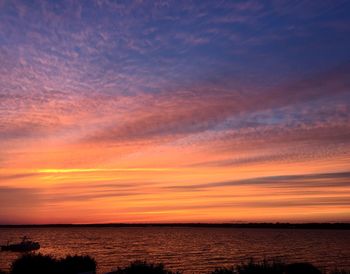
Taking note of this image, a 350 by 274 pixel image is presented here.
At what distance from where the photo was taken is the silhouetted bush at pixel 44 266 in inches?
1298

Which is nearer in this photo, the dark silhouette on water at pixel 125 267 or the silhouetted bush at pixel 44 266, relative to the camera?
the dark silhouette on water at pixel 125 267

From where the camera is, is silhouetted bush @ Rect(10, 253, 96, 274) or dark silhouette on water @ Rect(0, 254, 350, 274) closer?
dark silhouette on water @ Rect(0, 254, 350, 274)

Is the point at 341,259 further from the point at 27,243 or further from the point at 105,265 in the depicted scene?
the point at 27,243

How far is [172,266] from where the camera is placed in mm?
52562

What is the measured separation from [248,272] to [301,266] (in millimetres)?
3690

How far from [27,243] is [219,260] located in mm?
48974

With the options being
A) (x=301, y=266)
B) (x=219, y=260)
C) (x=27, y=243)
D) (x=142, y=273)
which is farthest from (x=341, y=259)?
(x=27, y=243)

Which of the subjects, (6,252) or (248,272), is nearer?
(248,272)

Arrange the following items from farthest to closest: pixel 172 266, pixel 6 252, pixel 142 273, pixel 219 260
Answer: pixel 6 252 → pixel 219 260 → pixel 172 266 → pixel 142 273

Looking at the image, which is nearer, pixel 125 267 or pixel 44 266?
pixel 44 266

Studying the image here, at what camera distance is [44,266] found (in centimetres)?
3319

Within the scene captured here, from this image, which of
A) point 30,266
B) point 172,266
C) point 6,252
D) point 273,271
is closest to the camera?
point 273,271

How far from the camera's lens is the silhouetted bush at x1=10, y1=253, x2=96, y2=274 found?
32969 mm

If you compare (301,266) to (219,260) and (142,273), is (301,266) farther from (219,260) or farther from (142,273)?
(219,260)
